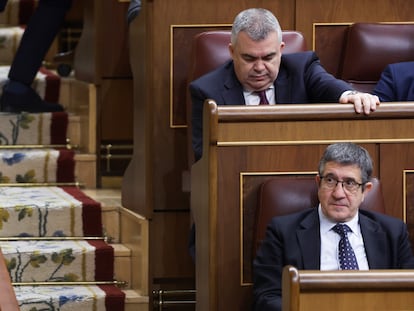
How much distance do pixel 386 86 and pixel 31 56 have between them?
0.87 m

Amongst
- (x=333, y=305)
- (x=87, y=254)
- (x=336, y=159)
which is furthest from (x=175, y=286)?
(x=333, y=305)

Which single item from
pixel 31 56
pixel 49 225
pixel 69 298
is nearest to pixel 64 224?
→ pixel 49 225

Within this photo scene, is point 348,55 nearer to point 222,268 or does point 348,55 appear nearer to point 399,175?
point 399,175

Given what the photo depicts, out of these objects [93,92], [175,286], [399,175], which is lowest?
[175,286]

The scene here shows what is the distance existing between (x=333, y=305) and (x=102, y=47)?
4.04 feet

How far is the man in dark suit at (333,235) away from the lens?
5.31ft

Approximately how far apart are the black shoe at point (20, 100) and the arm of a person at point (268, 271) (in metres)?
1.02

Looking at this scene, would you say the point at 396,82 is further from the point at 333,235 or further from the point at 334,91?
the point at 333,235

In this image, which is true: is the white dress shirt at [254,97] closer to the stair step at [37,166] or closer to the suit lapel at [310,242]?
the suit lapel at [310,242]

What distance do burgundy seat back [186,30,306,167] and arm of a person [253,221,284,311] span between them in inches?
15.0

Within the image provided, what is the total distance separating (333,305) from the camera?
136 centimetres

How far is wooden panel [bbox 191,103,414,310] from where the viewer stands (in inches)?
66.7

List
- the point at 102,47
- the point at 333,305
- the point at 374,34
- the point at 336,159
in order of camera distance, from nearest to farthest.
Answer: the point at 333,305
the point at 336,159
the point at 374,34
the point at 102,47

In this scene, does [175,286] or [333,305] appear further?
[175,286]
